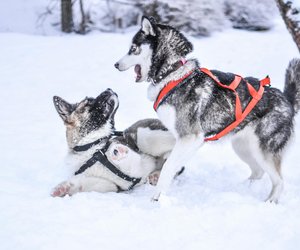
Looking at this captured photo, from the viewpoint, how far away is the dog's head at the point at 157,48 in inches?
156

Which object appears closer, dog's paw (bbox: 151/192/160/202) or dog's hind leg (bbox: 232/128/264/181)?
dog's paw (bbox: 151/192/160/202)

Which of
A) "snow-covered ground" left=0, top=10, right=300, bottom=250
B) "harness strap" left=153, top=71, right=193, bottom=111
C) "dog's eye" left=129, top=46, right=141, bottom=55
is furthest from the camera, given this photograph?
"dog's eye" left=129, top=46, right=141, bottom=55

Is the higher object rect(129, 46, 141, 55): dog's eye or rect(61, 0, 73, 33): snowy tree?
rect(129, 46, 141, 55): dog's eye

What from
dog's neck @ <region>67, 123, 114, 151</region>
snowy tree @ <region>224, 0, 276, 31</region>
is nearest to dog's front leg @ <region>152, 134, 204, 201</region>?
dog's neck @ <region>67, 123, 114, 151</region>

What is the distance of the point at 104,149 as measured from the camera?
13.7ft

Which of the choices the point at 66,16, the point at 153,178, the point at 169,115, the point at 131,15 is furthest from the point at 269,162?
the point at 131,15

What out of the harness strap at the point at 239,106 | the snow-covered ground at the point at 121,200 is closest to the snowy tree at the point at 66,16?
the snow-covered ground at the point at 121,200

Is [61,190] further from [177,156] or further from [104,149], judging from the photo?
[177,156]

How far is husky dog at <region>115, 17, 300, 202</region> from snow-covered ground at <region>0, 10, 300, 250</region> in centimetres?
32

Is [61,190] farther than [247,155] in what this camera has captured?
No

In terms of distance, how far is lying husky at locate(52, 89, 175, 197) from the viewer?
4047 millimetres

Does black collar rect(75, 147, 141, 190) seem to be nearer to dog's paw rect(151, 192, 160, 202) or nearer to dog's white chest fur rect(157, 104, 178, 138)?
dog's paw rect(151, 192, 160, 202)

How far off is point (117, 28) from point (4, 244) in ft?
33.7

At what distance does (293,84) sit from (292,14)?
6.79ft
